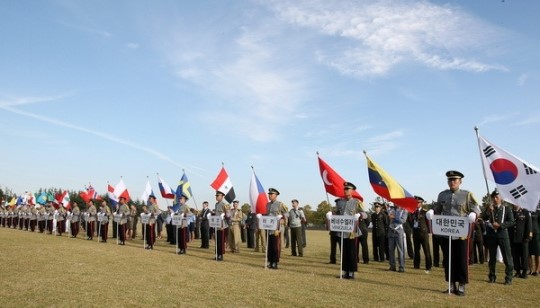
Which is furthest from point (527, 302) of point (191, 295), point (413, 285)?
point (191, 295)

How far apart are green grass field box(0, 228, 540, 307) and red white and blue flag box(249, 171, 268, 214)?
14.5 feet

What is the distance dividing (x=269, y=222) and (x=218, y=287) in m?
5.13

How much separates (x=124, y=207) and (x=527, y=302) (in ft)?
69.9

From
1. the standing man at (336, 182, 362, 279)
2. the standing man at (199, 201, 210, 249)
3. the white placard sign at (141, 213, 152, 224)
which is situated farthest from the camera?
the standing man at (199, 201, 210, 249)

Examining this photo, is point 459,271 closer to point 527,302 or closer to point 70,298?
point 527,302

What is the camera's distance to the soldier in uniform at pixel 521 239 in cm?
1285

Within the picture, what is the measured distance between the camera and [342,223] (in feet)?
41.3

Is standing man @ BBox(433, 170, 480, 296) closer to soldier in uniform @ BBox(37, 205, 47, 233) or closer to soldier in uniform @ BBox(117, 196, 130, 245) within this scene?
soldier in uniform @ BBox(117, 196, 130, 245)

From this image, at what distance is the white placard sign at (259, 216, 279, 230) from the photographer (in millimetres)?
14523

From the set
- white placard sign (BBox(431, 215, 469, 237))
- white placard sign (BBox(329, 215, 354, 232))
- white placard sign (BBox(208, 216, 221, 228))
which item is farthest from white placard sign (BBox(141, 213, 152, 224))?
white placard sign (BBox(431, 215, 469, 237))

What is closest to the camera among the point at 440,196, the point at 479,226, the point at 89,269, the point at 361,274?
the point at 440,196

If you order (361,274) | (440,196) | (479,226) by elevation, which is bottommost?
(361,274)

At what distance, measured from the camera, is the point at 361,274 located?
13.4 m

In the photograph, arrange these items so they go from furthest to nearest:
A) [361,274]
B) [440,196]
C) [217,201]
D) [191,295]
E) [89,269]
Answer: [217,201] < [361,274] < [89,269] < [440,196] < [191,295]
